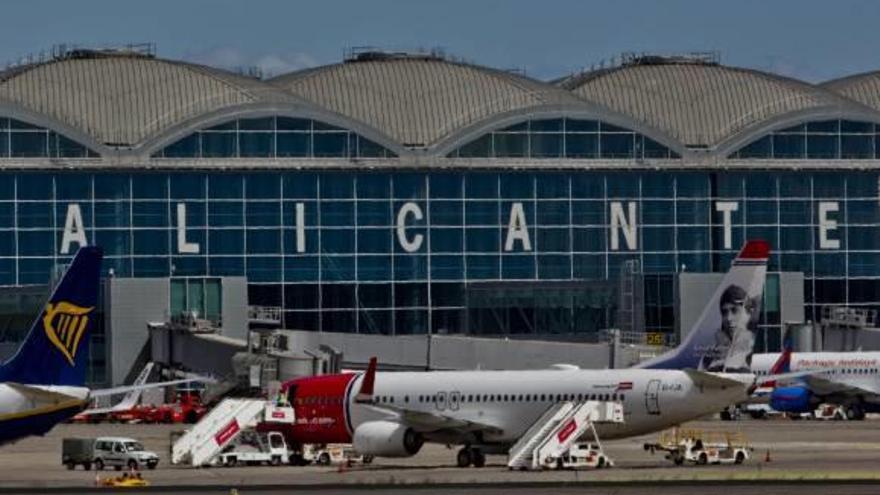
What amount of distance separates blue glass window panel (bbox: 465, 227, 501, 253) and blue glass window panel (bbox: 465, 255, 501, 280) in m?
0.45

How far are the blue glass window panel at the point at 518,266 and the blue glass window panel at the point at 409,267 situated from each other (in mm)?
5027

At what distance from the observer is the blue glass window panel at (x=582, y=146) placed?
15762 centimetres

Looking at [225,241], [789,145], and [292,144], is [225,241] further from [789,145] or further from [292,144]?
[789,145]

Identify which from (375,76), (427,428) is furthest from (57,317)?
(375,76)

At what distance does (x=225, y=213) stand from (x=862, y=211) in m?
39.6

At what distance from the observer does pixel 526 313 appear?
156500 millimetres

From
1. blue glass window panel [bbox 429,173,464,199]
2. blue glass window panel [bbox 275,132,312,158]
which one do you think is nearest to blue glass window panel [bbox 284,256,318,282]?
blue glass window panel [bbox 275,132,312,158]

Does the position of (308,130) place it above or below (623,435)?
above

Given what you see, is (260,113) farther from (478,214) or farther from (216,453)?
(216,453)

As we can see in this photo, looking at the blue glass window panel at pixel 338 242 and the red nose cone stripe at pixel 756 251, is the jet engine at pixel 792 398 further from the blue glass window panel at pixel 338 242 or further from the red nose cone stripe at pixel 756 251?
the red nose cone stripe at pixel 756 251

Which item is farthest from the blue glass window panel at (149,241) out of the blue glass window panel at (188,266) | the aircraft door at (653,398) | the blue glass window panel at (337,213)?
the aircraft door at (653,398)

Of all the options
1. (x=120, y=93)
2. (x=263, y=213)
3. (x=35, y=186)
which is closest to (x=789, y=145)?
(x=263, y=213)

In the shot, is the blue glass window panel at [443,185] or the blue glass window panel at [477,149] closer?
the blue glass window panel at [443,185]

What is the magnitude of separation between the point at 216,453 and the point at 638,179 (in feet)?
234
